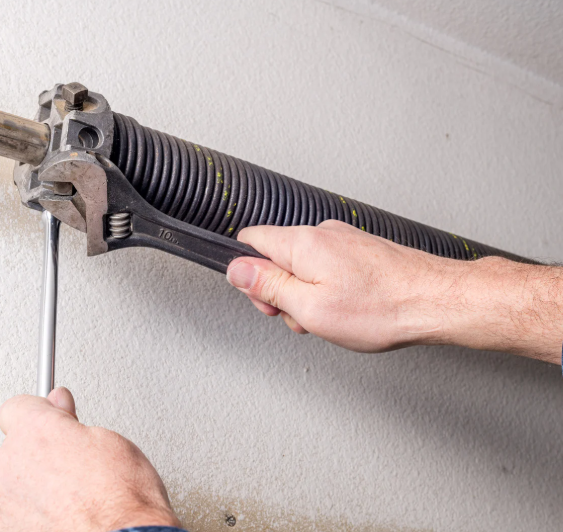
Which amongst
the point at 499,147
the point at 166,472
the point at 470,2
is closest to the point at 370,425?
the point at 166,472

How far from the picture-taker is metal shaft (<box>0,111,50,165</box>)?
591mm

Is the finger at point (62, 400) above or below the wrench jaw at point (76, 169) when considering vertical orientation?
below

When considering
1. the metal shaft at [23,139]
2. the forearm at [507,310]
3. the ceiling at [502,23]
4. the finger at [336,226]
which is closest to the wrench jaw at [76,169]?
the metal shaft at [23,139]

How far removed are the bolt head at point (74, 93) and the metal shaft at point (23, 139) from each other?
0.04 metres

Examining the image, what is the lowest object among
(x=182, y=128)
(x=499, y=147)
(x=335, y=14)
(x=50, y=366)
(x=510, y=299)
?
(x=50, y=366)

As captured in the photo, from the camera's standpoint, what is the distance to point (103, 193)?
0.59 m

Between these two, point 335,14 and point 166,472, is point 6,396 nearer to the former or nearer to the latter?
point 166,472

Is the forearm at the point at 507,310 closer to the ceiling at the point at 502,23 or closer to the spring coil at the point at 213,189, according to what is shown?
the spring coil at the point at 213,189

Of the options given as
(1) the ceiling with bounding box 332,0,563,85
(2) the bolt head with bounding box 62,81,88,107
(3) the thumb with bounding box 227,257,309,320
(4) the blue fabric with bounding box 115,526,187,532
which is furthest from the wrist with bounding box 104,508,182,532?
(1) the ceiling with bounding box 332,0,563,85

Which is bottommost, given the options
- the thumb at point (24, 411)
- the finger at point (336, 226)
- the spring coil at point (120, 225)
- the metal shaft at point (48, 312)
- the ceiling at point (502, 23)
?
the thumb at point (24, 411)

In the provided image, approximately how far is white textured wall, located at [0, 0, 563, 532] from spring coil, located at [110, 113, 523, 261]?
0.45ft

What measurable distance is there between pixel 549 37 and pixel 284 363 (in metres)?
0.83

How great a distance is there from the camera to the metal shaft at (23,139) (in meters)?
0.59

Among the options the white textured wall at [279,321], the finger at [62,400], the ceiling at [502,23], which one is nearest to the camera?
the finger at [62,400]
